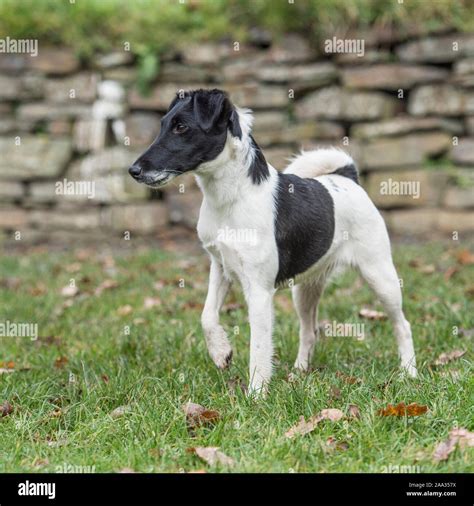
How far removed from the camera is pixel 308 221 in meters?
4.05

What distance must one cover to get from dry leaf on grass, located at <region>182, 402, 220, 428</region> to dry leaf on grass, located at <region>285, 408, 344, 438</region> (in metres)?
0.36

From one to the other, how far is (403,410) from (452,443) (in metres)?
0.32

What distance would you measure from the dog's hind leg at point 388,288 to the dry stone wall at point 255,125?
4742 mm

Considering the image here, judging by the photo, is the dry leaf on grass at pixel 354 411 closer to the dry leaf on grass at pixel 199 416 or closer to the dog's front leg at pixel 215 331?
the dry leaf on grass at pixel 199 416

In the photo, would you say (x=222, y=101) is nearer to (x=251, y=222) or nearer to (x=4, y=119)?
(x=251, y=222)

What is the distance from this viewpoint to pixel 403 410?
10.8ft

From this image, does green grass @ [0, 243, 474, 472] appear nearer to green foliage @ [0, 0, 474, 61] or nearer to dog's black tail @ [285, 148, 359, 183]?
dog's black tail @ [285, 148, 359, 183]

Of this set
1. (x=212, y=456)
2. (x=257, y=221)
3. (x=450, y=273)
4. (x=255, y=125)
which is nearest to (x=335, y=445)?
(x=212, y=456)

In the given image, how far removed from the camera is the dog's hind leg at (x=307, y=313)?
14.6ft

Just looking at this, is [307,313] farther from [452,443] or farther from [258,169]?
[452,443]

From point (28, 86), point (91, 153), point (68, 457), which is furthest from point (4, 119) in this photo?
point (68, 457)

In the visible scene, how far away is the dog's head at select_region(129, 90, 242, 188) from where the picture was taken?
364cm

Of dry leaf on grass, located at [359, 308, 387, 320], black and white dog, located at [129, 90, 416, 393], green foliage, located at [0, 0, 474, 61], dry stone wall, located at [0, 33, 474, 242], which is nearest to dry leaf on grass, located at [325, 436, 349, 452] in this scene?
black and white dog, located at [129, 90, 416, 393]
